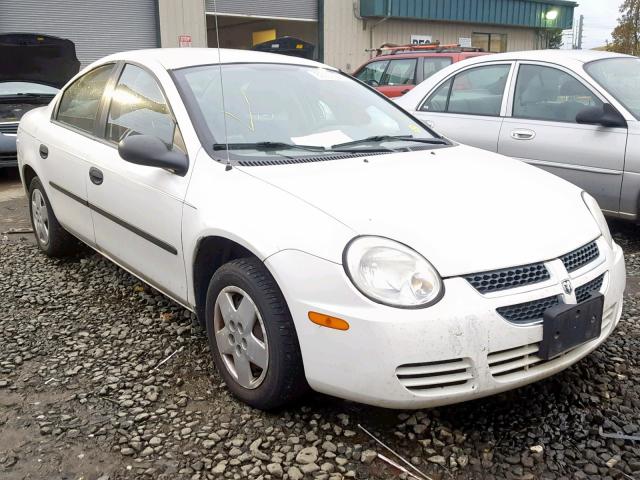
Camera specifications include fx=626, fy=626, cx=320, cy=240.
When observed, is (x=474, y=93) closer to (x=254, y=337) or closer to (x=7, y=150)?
(x=254, y=337)

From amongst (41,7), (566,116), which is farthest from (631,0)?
(566,116)

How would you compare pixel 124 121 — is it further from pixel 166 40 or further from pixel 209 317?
pixel 166 40

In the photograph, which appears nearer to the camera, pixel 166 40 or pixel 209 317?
pixel 209 317

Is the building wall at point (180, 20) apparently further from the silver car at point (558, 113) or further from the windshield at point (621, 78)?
the windshield at point (621, 78)

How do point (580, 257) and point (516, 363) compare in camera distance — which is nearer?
point (516, 363)

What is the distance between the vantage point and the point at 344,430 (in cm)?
242

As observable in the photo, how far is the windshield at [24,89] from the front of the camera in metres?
7.86

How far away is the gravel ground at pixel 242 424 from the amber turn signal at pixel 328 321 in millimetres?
510

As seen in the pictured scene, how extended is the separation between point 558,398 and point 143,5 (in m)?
15.9

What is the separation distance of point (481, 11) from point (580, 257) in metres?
22.2

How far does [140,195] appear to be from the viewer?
306 cm

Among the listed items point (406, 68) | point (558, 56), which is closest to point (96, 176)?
point (558, 56)

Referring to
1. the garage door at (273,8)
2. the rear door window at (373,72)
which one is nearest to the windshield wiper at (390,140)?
the rear door window at (373,72)

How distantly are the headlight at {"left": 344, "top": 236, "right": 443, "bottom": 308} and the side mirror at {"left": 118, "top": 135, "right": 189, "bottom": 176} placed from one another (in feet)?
3.40
